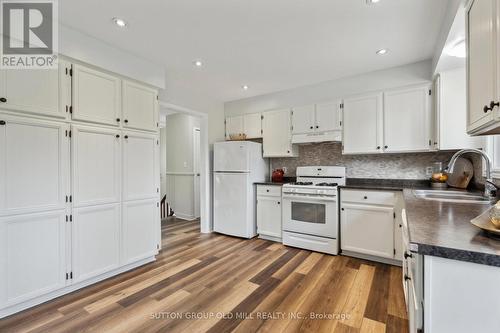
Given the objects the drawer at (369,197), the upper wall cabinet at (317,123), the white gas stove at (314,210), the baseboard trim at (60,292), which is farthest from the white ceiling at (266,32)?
the baseboard trim at (60,292)

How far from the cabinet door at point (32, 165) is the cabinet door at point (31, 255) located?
0.35ft

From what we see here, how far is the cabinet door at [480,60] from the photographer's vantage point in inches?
41.3

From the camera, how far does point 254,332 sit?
1.62 m

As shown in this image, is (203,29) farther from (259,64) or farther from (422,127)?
(422,127)

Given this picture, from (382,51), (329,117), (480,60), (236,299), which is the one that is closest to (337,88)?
(329,117)

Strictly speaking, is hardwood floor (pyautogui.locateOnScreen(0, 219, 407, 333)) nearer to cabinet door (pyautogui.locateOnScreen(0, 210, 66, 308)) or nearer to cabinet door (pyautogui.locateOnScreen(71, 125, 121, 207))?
cabinet door (pyautogui.locateOnScreen(0, 210, 66, 308))

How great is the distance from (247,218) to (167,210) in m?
2.73

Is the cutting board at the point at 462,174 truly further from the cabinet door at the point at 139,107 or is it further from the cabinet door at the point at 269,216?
the cabinet door at the point at 139,107

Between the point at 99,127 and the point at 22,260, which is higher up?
the point at 99,127

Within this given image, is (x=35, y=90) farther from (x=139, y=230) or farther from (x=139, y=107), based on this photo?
(x=139, y=230)

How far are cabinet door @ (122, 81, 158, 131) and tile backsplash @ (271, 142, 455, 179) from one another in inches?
90.4

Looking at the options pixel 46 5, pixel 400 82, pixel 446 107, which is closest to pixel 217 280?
pixel 46 5

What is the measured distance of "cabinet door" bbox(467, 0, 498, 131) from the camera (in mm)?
1048

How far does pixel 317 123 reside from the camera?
3.42 meters
